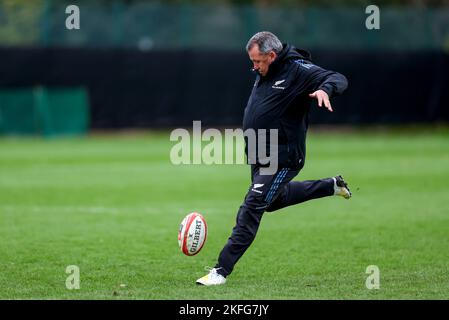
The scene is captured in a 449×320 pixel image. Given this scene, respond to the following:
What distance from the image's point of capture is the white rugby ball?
8.54 m

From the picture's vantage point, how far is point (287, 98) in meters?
8.48

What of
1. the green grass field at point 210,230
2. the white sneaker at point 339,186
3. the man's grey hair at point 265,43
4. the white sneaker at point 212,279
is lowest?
the green grass field at point 210,230

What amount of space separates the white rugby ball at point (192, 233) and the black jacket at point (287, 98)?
870mm

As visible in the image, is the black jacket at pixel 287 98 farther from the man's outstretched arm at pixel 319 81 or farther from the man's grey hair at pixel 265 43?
the man's grey hair at pixel 265 43

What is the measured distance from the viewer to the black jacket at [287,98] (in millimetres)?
8461

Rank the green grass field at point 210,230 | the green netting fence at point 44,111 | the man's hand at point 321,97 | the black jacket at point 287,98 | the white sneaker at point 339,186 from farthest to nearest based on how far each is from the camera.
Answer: the green netting fence at point 44,111
the white sneaker at point 339,186
the black jacket at point 287,98
the green grass field at point 210,230
the man's hand at point 321,97

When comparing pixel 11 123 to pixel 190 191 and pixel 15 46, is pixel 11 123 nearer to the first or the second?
pixel 15 46

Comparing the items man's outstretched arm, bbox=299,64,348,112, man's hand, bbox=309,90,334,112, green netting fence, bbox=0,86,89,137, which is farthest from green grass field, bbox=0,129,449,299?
green netting fence, bbox=0,86,89,137

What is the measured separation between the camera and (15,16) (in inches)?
1129

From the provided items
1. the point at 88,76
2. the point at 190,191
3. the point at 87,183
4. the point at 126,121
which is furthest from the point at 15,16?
the point at 190,191

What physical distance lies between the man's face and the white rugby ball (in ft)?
5.33

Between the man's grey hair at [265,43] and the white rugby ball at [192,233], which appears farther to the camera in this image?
the white rugby ball at [192,233]

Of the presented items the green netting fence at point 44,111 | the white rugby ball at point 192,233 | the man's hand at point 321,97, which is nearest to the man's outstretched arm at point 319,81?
the man's hand at point 321,97

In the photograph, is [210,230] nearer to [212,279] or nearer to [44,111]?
[212,279]
